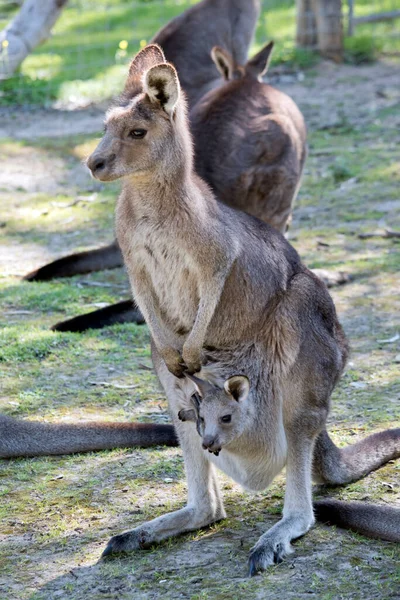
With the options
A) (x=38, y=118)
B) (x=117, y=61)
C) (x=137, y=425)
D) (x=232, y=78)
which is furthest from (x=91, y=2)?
(x=137, y=425)

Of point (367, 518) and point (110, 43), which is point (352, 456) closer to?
point (367, 518)

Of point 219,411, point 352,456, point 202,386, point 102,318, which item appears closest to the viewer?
point 219,411

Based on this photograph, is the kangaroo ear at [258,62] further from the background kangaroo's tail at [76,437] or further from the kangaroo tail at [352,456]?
the kangaroo tail at [352,456]

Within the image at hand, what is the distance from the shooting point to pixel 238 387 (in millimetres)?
3354

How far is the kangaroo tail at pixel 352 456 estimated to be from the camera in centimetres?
362

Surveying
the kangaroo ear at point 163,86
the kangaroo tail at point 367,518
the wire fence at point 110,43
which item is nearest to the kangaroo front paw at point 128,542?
the kangaroo tail at point 367,518

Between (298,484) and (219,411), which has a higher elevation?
(219,411)

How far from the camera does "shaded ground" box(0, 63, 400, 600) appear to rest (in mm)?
3172

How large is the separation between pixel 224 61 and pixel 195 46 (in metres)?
1.49

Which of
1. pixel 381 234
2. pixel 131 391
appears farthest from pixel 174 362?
pixel 381 234

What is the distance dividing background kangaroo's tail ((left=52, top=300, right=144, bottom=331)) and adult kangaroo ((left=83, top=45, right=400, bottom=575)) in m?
1.79

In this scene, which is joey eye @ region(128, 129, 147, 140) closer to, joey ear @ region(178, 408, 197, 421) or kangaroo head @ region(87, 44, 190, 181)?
kangaroo head @ region(87, 44, 190, 181)

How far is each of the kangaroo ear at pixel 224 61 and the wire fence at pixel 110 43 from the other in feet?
13.6

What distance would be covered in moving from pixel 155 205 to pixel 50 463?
126 centimetres
